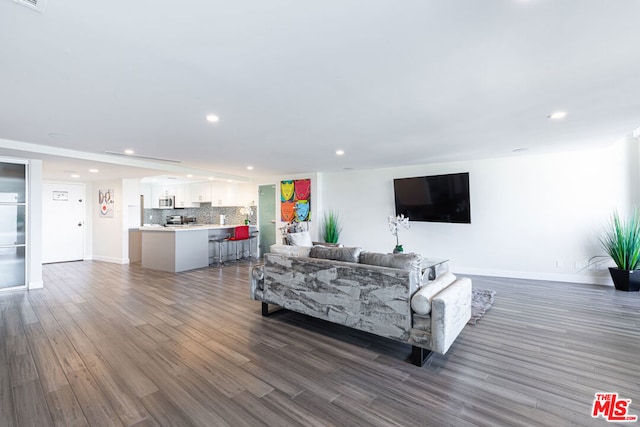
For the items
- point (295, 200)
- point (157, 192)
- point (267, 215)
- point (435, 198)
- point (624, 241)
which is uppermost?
point (157, 192)

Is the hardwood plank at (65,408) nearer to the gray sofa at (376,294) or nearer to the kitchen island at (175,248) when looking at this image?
the gray sofa at (376,294)

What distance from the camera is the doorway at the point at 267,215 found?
8.23 m

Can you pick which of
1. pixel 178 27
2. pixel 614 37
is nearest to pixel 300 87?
pixel 178 27


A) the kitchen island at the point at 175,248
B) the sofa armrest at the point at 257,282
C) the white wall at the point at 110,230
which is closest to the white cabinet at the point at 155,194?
the white wall at the point at 110,230

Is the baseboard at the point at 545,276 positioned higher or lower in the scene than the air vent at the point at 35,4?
lower

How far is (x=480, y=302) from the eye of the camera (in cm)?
396

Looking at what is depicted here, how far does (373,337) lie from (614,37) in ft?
9.71

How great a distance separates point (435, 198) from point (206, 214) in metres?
6.97

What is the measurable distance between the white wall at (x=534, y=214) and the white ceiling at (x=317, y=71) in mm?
1111

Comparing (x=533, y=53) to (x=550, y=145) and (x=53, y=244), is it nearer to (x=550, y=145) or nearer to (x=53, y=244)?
(x=550, y=145)

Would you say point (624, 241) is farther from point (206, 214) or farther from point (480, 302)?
point (206, 214)

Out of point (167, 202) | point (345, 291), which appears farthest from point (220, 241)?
point (345, 291)

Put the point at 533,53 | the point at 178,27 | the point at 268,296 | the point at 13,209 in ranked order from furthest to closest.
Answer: the point at 13,209 < the point at 268,296 < the point at 533,53 < the point at 178,27

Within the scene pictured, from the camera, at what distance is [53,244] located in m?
7.40
